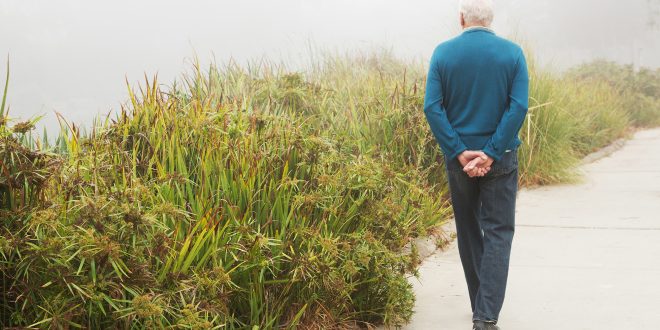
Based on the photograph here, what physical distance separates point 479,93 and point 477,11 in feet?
1.68

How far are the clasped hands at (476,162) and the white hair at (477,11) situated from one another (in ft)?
2.69

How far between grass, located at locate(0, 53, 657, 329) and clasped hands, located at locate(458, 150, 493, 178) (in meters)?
0.50

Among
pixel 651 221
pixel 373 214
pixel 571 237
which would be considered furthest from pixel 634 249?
pixel 373 214

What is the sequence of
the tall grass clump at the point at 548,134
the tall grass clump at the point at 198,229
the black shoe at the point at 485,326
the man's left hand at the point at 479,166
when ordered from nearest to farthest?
the tall grass clump at the point at 198,229
the man's left hand at the point at 479,166
the black shoe at the point at 485,326
the tall grass clump at the point at 548,134

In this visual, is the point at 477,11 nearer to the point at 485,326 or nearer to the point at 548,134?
the point at 485,326

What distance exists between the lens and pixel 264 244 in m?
4.17

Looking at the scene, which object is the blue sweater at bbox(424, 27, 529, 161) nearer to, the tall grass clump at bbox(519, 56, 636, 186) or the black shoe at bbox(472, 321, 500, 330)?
the black shoe at bbox(472, 321, 500, 330)

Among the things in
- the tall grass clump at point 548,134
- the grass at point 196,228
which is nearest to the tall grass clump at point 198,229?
the grass at point 196,228

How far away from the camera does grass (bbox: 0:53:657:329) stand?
354cm

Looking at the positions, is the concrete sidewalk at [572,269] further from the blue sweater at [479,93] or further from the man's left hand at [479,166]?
the blue sweater at [479,93]

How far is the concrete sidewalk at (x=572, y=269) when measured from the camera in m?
5.42

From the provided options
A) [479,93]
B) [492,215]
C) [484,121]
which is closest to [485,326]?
[492,215]

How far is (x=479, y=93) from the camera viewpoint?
16.3 ft

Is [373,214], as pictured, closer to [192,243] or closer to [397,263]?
[397,263]
